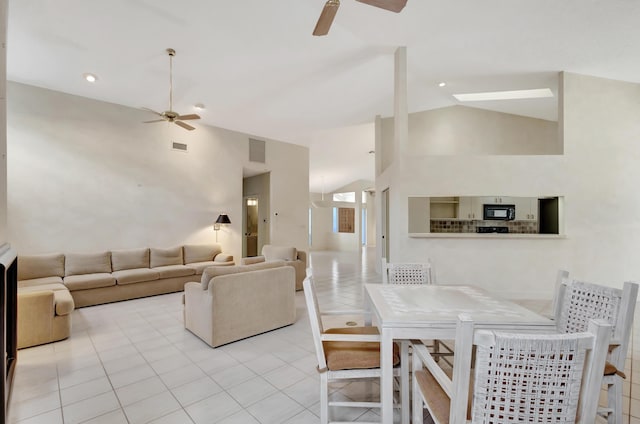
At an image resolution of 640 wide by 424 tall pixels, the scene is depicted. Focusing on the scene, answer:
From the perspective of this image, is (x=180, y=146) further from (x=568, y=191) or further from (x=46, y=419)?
(x=568, y=191)

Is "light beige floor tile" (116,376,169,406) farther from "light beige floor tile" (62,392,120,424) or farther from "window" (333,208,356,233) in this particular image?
"window" (333,208,356,233)

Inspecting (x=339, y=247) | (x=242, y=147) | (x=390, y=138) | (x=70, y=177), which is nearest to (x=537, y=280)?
(x=390, y=138)

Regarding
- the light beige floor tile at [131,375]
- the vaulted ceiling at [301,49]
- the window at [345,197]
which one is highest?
the vaulted ceiling at [301,49]

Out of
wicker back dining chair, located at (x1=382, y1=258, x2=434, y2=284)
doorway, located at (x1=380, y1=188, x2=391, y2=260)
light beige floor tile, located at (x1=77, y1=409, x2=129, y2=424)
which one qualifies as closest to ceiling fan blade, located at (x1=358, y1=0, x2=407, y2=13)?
wicker back dining chair, located at (x1=382, y1=258, x2=434, y2=284)

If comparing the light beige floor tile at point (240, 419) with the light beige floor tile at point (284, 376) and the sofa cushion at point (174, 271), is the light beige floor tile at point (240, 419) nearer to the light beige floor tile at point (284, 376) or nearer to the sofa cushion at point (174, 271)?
the light beige floor tile at point (284, 376)

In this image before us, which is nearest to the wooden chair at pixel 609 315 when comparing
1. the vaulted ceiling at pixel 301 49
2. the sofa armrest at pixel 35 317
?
the vaulted ceiling at pixel 301 49

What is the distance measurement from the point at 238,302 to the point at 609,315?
2.90m

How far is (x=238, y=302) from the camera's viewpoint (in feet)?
10.0

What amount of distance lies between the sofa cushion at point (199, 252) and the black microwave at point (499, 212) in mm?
6209

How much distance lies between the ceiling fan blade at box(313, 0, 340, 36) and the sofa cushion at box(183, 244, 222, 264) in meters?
4.89

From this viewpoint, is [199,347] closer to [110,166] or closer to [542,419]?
[542,419]

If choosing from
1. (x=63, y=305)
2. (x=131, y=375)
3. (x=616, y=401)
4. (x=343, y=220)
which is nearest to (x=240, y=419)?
(x=131, y=375)

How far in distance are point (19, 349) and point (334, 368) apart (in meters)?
3.37

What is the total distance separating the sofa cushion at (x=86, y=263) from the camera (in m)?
4.65
